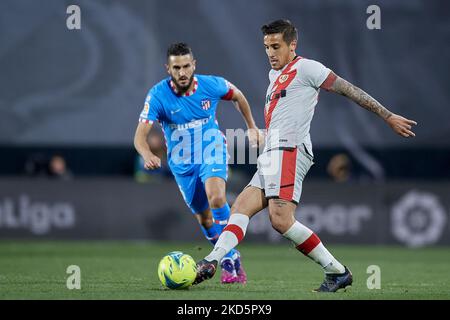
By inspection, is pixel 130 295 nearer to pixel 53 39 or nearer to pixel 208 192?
pixel 208 192

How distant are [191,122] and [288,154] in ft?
6.21

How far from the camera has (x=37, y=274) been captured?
1001cm

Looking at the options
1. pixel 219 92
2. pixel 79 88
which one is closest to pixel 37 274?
pixel 219 92

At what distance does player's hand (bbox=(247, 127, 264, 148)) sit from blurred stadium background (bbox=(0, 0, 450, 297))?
5.98 m

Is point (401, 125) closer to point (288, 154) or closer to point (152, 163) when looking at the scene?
point (288, 154)

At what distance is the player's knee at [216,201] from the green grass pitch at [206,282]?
1.47ft

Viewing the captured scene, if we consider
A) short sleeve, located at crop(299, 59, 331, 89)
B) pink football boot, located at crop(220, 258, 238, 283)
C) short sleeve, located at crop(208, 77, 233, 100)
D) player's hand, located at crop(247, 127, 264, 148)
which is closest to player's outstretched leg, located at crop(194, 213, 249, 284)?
pink football boot, located at crop(220, 258, 238, 283)

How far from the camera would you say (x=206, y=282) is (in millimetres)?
9188

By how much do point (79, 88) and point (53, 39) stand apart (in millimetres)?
914

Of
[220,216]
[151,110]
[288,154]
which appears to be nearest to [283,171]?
[288,154]

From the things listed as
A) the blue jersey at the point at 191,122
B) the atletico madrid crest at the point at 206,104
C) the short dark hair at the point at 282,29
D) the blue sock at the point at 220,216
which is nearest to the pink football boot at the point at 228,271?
the blue sock at the point at 220,216

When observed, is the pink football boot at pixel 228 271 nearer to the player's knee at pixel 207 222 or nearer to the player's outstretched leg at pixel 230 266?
the player's outstretched leg at pixel 230 266
